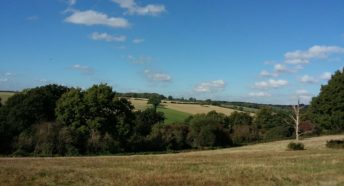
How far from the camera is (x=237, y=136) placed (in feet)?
435

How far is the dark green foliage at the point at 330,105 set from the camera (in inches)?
2709

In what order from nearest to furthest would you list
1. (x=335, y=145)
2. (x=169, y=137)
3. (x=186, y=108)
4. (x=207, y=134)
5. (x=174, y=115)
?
(x=335, y=145)
(x=169, y=137)
(x=207, y=134)
(x=174, y=115)
(x=186, y=108)

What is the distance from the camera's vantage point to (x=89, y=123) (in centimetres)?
8569

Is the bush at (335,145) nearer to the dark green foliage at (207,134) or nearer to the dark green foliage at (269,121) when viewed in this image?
the dark green foliage at (207,134)

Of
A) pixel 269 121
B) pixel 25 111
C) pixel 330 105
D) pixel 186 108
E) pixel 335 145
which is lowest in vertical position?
pixel 335 145

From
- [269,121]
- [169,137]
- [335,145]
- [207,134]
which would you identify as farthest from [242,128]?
[335,145]

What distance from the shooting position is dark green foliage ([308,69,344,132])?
68.8 metres

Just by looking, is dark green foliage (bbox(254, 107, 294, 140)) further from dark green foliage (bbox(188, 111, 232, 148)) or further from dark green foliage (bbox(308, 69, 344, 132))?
dark green foliage (bbox(308, 69, 344, 132))

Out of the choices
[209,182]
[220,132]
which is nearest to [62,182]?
[209,182]

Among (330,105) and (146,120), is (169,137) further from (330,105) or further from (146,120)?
(330,105)

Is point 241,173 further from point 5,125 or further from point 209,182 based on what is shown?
point 5,125

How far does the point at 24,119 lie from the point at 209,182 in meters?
70.5

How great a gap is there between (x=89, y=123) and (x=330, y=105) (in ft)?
134

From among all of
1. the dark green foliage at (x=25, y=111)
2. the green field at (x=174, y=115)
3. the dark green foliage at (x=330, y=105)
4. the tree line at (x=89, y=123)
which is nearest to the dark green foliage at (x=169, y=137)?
the tree line at (x=89, y=123)
